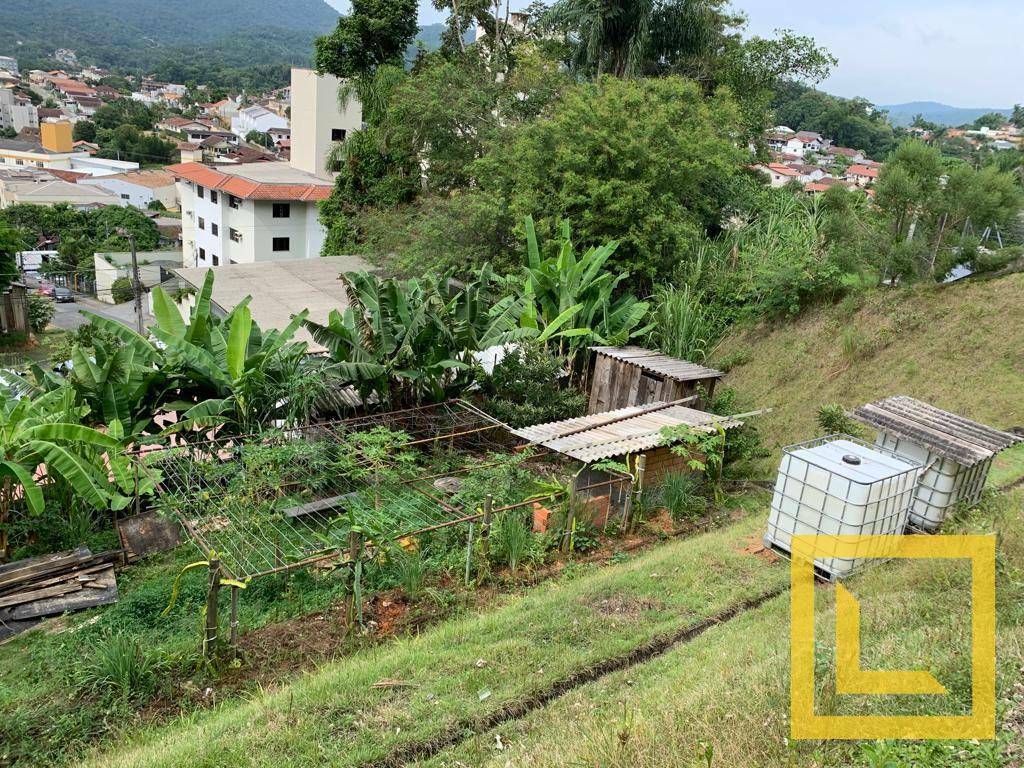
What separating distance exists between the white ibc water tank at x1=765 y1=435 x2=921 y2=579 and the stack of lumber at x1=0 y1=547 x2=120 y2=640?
6369 millimetres

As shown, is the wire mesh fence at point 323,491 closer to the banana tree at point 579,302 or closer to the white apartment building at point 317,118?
the banana tree at point 579,302

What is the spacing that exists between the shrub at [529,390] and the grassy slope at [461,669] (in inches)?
156

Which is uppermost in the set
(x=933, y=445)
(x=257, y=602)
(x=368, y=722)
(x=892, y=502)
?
(x=933, y=445)

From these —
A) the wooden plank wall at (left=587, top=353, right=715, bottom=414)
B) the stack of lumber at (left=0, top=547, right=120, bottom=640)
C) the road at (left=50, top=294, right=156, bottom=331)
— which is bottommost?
the road at (left=50, top=294, right=156, bottom=331)

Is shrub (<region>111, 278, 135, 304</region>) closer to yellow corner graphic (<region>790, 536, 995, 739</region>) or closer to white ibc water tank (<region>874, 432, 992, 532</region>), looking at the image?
white ibc water tank (<region>874, 432, 992, 532</region>)

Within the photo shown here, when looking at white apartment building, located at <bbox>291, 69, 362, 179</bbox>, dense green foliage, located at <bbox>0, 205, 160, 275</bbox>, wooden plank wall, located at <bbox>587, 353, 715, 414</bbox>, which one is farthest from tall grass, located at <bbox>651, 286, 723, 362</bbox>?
dense green foliage, located at <bbox>0, 205, 160, 275</bbox>

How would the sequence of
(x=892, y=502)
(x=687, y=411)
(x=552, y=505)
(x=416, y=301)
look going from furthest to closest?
(x=416, y=301) < (x=687, y=411) < (x=552, y=505) < (x=892, y=502)

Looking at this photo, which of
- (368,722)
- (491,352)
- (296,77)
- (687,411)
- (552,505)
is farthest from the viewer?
(296,77)

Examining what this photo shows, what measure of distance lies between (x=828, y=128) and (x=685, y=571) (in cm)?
9009

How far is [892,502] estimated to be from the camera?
627cm

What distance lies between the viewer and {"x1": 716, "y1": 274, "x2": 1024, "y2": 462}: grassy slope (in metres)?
10.0

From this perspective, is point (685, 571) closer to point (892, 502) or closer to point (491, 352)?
point (892, 502)

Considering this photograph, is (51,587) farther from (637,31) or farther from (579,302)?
(637,31)

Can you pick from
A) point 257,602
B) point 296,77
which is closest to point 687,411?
point 257,602
